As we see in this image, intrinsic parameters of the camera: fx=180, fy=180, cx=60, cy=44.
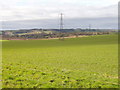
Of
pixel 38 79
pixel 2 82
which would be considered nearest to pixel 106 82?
pixel 38 79

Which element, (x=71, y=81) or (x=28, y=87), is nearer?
(x=28, y=87)

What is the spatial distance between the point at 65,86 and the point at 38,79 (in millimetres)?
2223

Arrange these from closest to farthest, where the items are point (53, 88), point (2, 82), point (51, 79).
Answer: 1. point (53, 88)
2. point (2, 82)
3. point (51, 79)

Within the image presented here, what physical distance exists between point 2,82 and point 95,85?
18.8 ft

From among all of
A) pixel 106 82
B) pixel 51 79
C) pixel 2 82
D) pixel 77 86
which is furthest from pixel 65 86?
pixel 2 82

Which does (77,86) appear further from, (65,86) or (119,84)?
(119,84)

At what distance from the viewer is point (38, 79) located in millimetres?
12008

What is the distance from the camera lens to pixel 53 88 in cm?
1027

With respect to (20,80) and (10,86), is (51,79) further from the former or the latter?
(10,86)

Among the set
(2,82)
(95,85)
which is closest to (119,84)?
(95,85)

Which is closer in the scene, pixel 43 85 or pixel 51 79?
pixel 43 85

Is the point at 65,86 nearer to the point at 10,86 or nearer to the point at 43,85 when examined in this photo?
the point at 43,85

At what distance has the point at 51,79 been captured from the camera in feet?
39.3

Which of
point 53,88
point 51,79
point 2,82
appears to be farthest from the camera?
point 51,79
